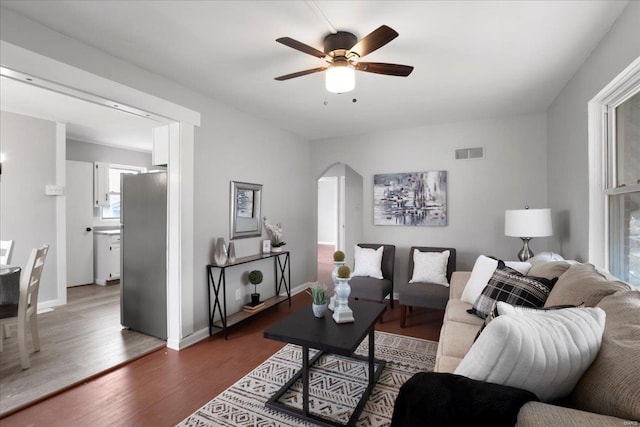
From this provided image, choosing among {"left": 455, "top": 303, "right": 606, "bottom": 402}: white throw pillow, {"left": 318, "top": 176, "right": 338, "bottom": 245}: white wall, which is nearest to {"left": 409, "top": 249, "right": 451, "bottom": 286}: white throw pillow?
{"left": 455, "top": 303, "right": 606, "bottom": 402}: white throw pillow

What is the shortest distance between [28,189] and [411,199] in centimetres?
492

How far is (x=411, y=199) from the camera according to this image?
429 centimetres

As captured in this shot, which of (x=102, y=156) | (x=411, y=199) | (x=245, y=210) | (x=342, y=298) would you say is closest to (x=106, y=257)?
(x=102, y=156)

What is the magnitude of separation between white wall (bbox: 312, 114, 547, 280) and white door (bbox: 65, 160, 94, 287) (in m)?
4.55

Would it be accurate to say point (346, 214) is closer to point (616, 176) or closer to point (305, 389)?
point (616, 176)

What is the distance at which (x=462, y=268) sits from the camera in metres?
4.03

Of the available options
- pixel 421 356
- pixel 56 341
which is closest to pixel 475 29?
pixel 421 356

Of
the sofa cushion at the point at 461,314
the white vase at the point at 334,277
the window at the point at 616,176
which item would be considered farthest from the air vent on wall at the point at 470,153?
the white vase at the point at 334,277

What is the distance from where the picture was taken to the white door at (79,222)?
4.91 metres

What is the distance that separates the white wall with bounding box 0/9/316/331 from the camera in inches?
81.7

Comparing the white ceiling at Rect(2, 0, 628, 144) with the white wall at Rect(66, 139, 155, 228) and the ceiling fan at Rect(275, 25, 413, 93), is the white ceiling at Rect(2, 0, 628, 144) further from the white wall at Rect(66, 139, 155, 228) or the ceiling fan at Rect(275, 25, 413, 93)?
the white wall at Rect(66, 139, 155, 228)

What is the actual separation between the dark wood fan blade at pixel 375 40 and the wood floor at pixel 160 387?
2467mm

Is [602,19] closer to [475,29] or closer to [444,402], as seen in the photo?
[475,29]

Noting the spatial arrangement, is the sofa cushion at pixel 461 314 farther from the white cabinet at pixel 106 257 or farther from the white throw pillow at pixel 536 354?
the white cabinet at pixel 106 257
